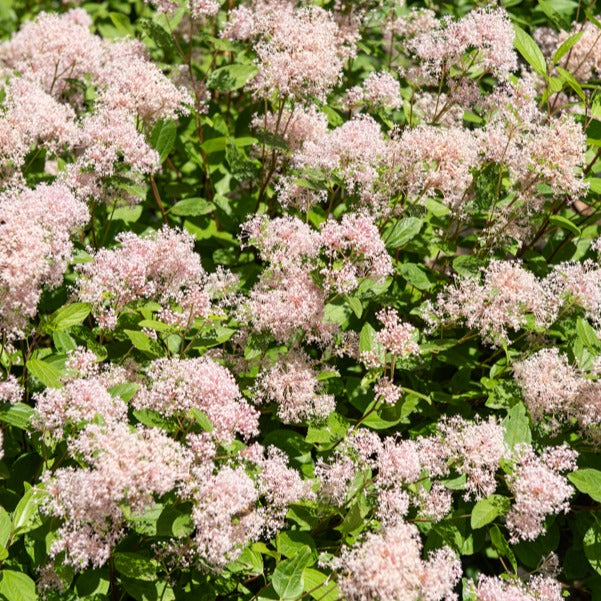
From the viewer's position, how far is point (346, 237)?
125 inches

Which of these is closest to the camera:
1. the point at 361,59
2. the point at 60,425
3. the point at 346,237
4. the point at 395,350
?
the point at 60,425

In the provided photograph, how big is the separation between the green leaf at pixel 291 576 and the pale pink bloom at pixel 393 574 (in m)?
0.23

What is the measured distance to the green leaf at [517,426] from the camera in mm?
2996

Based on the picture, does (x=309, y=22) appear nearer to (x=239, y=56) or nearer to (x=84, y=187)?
(x=239, y=56)

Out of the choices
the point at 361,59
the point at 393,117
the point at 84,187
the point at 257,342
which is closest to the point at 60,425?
the point at 257,342

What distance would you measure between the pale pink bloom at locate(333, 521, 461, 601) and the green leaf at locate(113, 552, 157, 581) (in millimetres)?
661

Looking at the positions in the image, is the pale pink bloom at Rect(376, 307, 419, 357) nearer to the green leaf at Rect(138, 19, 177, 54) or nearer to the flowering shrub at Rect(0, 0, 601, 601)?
the flowering shrub at Rect(0, 0, 601, 601)

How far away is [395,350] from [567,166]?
47.5 inches

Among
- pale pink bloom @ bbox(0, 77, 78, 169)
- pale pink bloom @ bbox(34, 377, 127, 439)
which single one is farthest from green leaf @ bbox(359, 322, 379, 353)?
pale pink bloom @ bbox(0, 77, 78, 169)

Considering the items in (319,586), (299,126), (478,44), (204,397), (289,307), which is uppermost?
(478,44)

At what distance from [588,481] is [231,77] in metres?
2.67

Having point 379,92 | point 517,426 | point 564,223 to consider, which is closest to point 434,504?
point 517,426

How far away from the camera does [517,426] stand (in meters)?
3.03

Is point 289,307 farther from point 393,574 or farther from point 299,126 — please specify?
point 299,126
